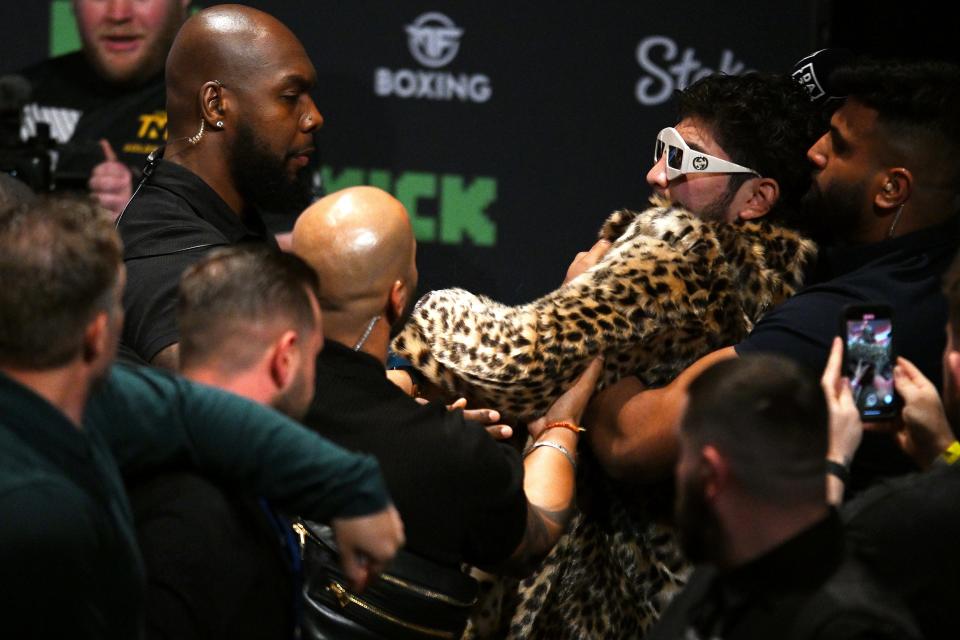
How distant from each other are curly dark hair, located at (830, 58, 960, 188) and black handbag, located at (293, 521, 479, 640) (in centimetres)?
138

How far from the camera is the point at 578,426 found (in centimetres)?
304

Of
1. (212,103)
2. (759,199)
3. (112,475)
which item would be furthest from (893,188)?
(112,475)

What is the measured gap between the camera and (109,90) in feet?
15.1

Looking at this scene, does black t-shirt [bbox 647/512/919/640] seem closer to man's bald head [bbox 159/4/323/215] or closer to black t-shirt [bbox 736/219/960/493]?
black t-shirt [bbox 736/219/960/493]

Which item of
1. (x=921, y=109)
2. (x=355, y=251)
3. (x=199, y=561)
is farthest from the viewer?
(x=921, y=109)

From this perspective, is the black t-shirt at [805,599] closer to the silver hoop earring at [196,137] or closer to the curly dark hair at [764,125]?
the curly dark hair at [764,125]

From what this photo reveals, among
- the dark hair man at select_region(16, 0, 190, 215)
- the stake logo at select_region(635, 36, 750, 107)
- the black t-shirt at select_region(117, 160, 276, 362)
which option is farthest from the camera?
the stake logo at select_region(635, 36, 750, 107)

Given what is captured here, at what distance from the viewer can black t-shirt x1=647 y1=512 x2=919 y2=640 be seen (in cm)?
182

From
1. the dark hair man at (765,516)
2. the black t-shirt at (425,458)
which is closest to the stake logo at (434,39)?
the black t-shirt at (425,458)

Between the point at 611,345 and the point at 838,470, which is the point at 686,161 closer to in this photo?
the point at 611,345

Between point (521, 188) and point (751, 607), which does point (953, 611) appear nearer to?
point (751, 607)

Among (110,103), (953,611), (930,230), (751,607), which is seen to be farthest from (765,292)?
(110,103)

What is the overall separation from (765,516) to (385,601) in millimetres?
918

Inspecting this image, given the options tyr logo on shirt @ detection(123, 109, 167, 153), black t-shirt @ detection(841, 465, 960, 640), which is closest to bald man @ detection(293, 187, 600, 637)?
black t-shirt @ detection(841, 465, 960, 640)
